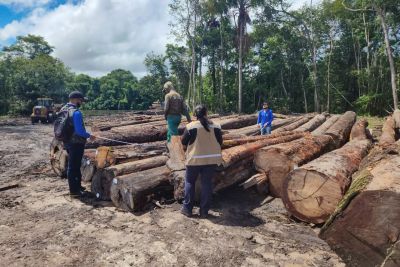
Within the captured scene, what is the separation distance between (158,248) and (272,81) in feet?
112

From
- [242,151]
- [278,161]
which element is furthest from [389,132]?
[242,151]

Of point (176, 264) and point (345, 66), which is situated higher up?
point (345, 66)

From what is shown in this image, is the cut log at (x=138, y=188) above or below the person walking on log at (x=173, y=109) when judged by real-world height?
below

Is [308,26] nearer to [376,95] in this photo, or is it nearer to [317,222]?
[376,95]

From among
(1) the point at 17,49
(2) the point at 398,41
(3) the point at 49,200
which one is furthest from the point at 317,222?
(1) the point at 17,49

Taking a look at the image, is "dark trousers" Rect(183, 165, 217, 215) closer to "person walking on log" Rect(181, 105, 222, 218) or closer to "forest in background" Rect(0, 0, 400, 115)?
"person walking on log" Rect(181, 105, 222, 218)

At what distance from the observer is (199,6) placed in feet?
113

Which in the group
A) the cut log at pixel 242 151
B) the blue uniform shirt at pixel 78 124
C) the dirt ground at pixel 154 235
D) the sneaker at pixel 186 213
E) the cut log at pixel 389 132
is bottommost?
the dirt ground at pixel 154 235

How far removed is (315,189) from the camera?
5.00m

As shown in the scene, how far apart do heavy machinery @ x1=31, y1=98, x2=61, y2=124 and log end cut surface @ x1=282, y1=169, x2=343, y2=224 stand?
88.1 feet

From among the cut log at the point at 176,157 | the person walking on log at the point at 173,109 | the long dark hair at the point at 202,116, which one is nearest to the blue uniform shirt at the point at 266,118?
the person walking on log at the point at 173,109

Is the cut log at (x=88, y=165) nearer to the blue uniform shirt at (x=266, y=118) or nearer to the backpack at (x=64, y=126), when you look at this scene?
the backpack at (x=64, y=126)

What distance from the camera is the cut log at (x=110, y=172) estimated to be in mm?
6500

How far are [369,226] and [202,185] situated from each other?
8.73ft
